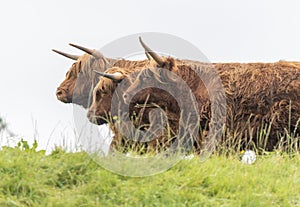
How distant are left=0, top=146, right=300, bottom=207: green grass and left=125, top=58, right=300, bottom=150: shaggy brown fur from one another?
244cm

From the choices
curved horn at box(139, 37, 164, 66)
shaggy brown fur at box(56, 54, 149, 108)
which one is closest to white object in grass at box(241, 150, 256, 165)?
curved horn at box(139, 37, 164, 66)

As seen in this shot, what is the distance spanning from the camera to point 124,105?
9.63 meters

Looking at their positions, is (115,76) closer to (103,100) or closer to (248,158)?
(103,100)

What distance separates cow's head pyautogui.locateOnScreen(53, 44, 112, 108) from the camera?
12125 mm

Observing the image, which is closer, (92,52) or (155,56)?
(155,56)

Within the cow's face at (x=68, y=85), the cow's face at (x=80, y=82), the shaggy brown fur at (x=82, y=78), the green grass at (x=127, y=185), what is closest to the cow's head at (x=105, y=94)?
the shaggy brown fur at (x=82, y=78)

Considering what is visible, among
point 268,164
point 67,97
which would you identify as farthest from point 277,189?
point 67,97

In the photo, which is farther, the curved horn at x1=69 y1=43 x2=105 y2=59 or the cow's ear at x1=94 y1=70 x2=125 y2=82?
the curved horn at x1=69 y1=43 x2=105 y2=59

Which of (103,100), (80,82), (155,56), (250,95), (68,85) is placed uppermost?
(155,56)

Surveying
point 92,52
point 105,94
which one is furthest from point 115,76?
point 92,52

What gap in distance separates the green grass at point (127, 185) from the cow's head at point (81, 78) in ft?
18.9

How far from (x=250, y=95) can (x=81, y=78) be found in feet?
13.8

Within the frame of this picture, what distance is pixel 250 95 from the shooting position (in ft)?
29.4

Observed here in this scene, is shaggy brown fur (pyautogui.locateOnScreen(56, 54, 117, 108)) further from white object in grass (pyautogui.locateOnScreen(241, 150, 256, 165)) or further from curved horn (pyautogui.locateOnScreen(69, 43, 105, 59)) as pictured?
white object in grass (pyautogui.locateOnScreen(241, 150, 256, 165))
